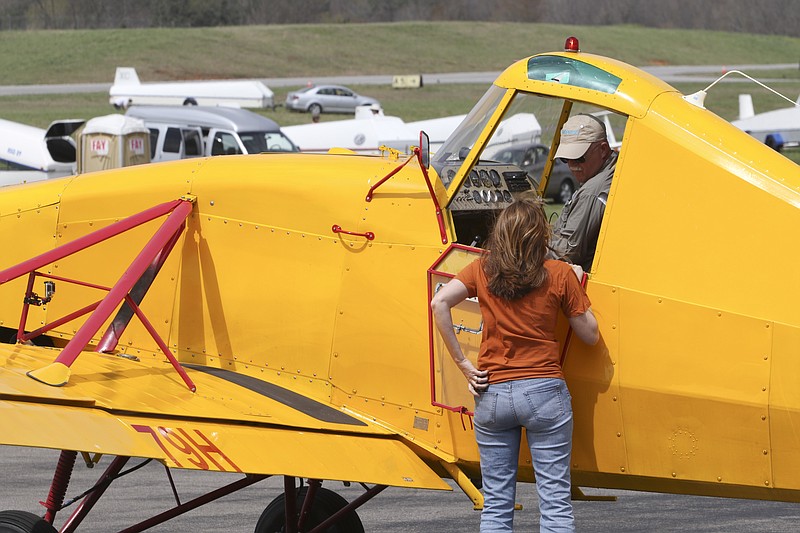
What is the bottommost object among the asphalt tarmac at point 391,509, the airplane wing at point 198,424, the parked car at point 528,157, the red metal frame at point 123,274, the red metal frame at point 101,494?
the asphalt tarmac at point 391,509

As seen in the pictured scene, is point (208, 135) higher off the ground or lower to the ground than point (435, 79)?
higher

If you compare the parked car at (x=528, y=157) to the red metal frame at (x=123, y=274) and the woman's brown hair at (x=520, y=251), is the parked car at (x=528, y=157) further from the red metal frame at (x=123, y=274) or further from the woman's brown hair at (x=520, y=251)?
the red metal frame at (x=123, y=274)

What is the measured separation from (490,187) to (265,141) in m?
24.3

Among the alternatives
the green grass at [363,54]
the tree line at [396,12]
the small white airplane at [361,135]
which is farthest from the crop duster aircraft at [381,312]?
the tree line at [396,12]

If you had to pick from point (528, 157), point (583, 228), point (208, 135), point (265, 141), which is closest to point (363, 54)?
point (265, 141)

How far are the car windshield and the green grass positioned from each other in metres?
19.8

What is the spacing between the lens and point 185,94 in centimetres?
5112

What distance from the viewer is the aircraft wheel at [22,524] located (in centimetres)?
482

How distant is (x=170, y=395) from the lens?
16.5 ft

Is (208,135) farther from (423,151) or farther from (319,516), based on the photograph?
(423,151)

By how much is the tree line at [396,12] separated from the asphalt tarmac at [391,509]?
8215cm

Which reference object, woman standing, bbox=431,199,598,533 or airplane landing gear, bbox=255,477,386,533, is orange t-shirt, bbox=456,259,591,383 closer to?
woman standing, bbox=431,199,598,533

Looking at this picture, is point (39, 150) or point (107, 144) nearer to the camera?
point (107, 144)

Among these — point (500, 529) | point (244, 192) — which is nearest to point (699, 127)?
point (500, 529)
